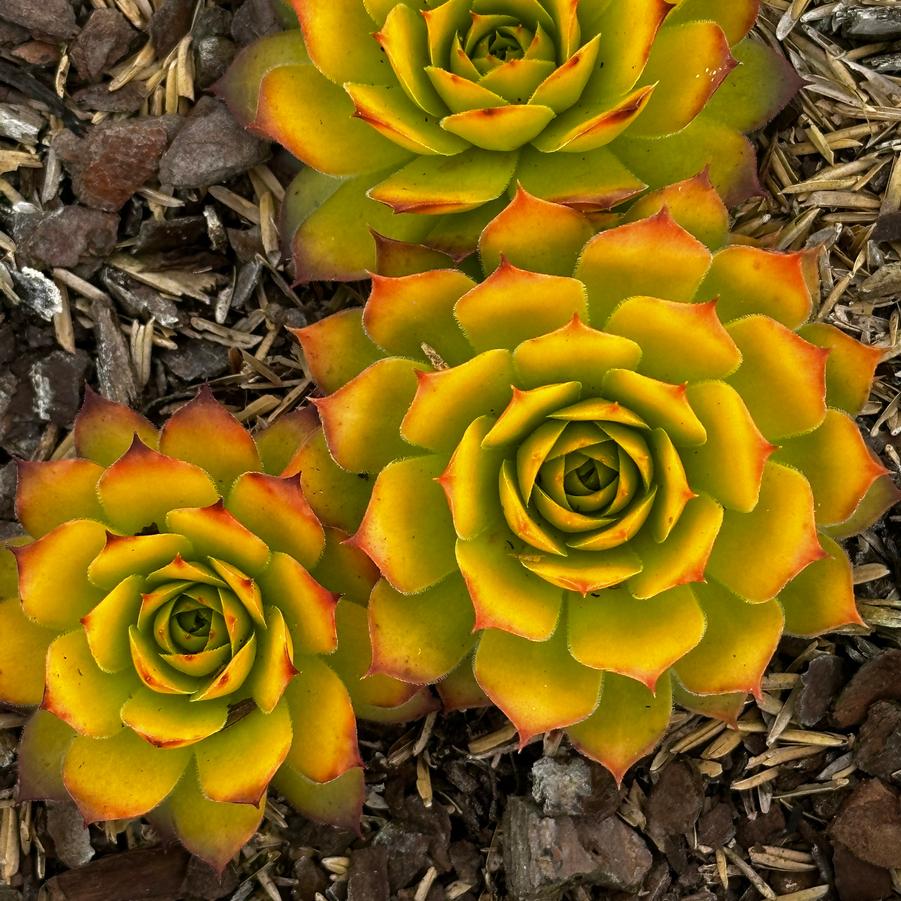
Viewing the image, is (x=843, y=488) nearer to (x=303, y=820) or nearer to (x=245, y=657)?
(x=245, y=657)

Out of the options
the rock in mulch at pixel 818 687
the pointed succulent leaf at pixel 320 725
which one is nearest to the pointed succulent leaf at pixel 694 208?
the rock in mulch at pixel 818 687

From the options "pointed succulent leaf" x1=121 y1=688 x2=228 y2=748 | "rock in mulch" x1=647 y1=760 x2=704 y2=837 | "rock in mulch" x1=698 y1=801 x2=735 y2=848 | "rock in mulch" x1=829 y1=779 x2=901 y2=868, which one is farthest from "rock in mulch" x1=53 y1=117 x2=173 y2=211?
"rock in mulch" x1=829 y1=779 x2=901 y2=868

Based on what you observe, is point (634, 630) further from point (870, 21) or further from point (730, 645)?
point (870, 21)

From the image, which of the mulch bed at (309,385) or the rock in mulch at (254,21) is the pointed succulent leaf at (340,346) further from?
the rock in mulch at (254,21)

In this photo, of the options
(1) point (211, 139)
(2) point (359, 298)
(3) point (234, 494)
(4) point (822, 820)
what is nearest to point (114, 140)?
(1) point (211, 139)

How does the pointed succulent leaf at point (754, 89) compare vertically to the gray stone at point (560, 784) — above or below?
A: above

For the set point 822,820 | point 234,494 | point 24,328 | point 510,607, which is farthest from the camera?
point 24,328
